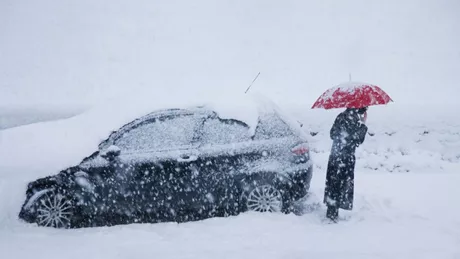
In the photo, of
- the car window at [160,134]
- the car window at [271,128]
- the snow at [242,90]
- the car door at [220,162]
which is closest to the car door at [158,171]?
the car window at [160,134]

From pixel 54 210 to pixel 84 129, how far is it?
112cm

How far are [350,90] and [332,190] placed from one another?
53.5 inches

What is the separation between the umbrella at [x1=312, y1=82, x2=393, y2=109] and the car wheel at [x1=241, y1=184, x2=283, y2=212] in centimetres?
127

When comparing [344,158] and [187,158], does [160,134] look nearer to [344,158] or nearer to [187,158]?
[187,158]

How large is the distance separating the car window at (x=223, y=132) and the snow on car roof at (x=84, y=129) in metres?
0.09

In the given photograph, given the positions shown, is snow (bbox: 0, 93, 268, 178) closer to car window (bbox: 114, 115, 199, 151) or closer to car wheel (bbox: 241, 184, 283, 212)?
car window (bbox: 114, 115, 199, 151)

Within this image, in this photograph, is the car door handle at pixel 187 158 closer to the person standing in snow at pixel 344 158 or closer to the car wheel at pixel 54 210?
the car wheel at pixel 54 210

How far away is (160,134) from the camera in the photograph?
4.66m

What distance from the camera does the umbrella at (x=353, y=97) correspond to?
4328 millimetres

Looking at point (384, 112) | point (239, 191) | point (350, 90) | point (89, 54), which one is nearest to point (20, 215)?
point (239, 191)

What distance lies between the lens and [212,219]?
180 inches

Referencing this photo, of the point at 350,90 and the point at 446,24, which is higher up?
the point at 446,24

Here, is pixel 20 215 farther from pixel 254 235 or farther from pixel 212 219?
pixel 254 235

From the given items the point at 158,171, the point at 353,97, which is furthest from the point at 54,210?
the point at 353,97
